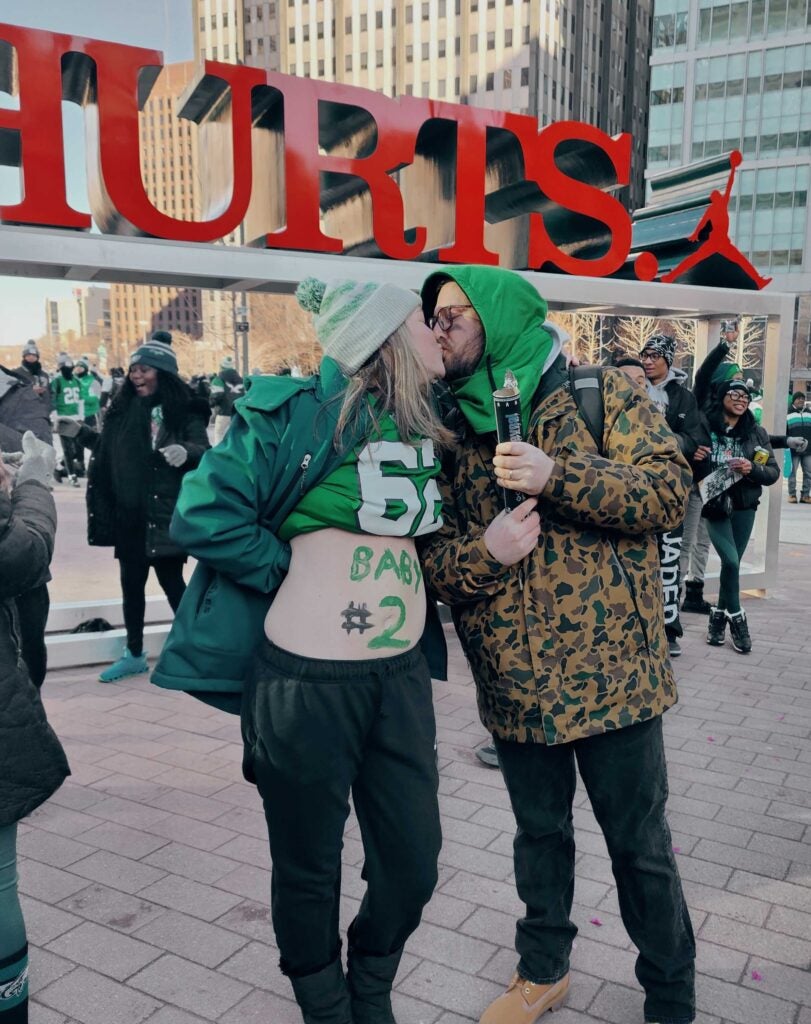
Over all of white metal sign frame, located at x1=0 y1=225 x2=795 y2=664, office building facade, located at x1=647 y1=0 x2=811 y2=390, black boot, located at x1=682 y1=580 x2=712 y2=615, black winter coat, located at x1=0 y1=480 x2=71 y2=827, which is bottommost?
black boot, located at x1=682 y1=580 x2=712 y2=615

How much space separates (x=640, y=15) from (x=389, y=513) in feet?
376

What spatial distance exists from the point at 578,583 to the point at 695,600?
5260 mm

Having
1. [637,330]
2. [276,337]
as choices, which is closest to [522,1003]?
[637,330]

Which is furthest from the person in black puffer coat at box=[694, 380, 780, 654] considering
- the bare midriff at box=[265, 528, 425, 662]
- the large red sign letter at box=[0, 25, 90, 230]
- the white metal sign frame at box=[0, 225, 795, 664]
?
the bare midriff at box=[265, 528, 425, 662]

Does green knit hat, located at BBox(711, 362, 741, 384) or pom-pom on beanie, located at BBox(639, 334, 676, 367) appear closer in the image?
pom-pom on beanie, located at BBox(639, 334, 676, 367)

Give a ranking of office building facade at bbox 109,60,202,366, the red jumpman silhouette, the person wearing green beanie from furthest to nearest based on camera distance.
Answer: office building facade at bbox 109,60,202,366 → the red jumpman silhouette → the person wearing green beanie

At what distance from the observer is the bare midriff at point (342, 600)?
192 centimetres

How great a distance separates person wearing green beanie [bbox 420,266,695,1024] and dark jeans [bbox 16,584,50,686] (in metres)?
2.08

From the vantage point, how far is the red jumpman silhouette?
6902 mm

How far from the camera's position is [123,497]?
491 cm

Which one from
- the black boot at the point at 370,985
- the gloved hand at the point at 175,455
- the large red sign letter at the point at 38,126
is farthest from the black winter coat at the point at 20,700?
the large red sign letter at the point at 38,126

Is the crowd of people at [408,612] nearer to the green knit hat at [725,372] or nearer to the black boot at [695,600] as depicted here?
the green knit hat at [725,372]

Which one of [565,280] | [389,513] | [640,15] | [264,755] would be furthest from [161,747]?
[640,15]

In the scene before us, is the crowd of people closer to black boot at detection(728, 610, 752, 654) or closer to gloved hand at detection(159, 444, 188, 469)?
gloved hand at detection(159, 444, 188, 469)
